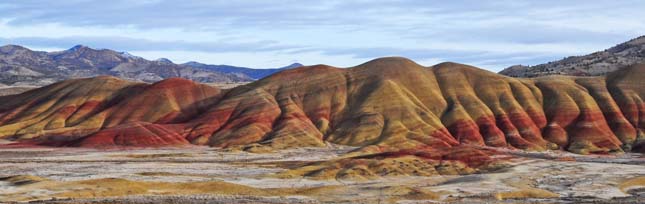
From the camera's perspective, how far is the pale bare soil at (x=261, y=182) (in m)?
78.6

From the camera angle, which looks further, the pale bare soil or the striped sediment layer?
the striped sediment layer

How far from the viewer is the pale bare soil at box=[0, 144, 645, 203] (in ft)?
258

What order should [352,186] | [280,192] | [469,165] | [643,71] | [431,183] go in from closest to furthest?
[280,192] < [352,186] < [431,183] < [469,165] < [643,71]

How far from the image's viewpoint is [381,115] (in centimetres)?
17150

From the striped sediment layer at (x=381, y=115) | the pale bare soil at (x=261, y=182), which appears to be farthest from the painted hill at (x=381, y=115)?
the pale bare soil at (x=261, y=182)

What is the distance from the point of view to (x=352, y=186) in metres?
90.4

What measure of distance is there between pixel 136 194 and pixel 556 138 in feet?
363

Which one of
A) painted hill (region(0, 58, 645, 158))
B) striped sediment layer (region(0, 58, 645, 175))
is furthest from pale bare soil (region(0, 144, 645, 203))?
striped sediment layer (region(0, 58, 645, 175))

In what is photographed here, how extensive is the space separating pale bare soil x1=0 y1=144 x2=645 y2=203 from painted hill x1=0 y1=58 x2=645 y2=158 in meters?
22.2

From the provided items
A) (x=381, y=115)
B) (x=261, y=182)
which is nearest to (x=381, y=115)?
(x=381, y=115)

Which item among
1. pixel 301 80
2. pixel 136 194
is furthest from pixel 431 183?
pixel 301 80

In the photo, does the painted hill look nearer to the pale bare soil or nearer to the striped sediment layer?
the striped sediment layer

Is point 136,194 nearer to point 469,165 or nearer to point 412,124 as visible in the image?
point 469,165

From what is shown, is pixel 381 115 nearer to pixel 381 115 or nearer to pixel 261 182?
pixel 381 115
